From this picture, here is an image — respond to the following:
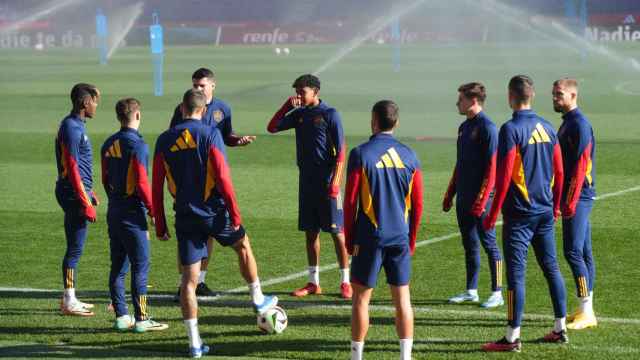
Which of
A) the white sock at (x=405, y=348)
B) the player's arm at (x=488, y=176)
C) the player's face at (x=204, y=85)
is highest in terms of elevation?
the player's face at (x=204, y=85)

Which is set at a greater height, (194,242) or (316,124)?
(316,124)

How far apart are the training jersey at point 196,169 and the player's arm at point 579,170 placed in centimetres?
294

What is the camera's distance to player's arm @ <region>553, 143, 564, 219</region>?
952 cm

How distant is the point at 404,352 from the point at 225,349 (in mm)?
1788

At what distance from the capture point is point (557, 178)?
31.6 feet

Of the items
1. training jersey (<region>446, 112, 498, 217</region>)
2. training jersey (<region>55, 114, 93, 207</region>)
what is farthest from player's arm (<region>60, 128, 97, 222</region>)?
training jersey (<region>446, 112, 498, 217</region>)

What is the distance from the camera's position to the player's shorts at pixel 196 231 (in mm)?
9375

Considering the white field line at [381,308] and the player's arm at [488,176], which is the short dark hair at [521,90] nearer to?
the player's arm at [488,176]

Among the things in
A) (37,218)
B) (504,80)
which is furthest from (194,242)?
(504,80)

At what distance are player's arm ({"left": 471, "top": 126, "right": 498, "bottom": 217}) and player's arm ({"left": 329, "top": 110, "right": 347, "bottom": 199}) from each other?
5.28 feet

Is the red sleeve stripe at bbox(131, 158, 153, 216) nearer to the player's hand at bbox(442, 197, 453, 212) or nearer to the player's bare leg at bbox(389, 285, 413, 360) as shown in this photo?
the player's bare leg at bbox(389, 285, 413, 360)

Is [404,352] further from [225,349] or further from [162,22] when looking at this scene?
[162,22]

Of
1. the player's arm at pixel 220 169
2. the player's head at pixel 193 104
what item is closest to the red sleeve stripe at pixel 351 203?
the player's arm at pixel 220 169

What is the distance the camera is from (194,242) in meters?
9.41
